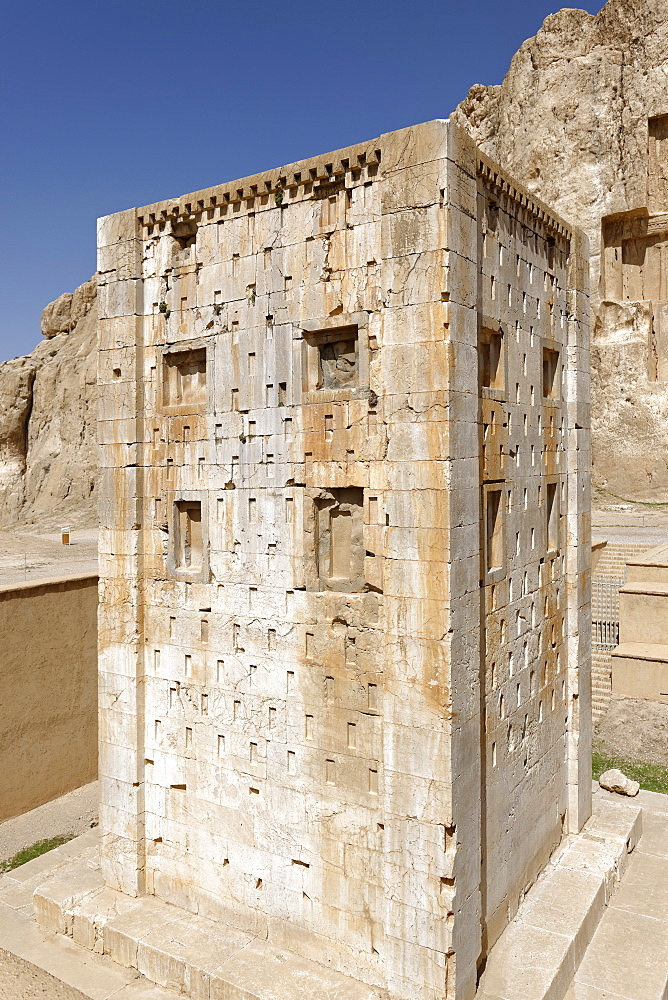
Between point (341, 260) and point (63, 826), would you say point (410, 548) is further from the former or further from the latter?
point (63, 826)

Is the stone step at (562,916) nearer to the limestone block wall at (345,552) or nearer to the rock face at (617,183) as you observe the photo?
the limestone block wall at (345,552)

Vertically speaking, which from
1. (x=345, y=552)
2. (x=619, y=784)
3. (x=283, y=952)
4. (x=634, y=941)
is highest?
(x=345, y=552)

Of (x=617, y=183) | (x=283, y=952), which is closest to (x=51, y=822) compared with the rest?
(x=283, y=952)

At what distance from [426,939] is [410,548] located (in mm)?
3635

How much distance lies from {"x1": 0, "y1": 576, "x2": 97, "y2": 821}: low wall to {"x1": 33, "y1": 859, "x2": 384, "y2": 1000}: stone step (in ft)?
13.2

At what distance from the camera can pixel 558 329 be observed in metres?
9.82

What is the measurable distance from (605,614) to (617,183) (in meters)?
24.0

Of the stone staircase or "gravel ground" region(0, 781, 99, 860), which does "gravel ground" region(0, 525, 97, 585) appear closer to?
"gravel ground" region(0, 781, 99, 860)

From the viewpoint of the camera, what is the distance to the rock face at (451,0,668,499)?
35219 millimetres

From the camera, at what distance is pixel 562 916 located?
8.34m

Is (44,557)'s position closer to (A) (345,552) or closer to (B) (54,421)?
(A) (345,552)

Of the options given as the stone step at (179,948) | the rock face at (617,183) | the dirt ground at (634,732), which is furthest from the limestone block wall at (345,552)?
the rock face at (617,183)

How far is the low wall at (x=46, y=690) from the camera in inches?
499

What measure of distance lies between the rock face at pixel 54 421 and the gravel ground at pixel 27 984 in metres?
30.1
